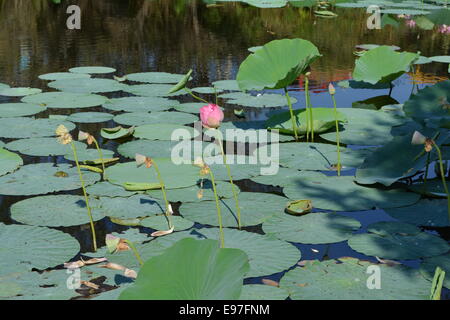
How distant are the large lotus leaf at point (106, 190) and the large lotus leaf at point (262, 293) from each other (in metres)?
0.90

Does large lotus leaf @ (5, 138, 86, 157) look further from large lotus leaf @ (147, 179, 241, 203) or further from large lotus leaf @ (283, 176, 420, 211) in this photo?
large lotus leaf @ (283, 176, 420, 211)

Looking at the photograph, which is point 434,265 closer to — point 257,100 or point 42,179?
point 42,179

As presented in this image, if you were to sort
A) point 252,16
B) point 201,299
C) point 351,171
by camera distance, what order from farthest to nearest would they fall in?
point 252,16, point 351,171, point 201,299

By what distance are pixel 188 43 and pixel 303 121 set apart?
3.34 metres

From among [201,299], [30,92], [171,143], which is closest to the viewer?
[201,299]

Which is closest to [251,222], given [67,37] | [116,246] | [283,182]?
[283,182]

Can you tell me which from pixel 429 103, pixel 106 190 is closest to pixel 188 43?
pixel 429 103

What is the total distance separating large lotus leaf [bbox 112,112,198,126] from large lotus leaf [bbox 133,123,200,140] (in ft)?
0.26

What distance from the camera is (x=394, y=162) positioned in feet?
9.14

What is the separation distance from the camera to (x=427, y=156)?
272cm

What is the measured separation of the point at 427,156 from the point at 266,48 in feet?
3.72

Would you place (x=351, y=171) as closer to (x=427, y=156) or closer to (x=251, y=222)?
(x=427, y=156)

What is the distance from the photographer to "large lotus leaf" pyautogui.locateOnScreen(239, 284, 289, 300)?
185cm

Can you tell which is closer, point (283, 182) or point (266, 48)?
point (283, 182)
